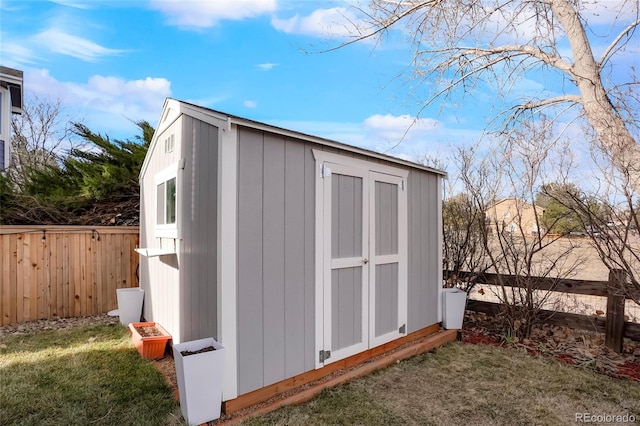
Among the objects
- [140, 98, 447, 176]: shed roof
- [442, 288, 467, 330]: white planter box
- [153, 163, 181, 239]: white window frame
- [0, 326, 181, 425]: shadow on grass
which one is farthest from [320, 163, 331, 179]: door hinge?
[442, 288, 467, 330]: white planter box

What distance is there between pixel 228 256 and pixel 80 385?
1.78m

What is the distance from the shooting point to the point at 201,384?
227 cm

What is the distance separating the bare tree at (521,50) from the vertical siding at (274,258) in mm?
3639

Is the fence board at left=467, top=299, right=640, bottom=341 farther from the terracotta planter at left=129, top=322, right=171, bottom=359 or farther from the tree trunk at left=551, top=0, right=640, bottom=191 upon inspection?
the terracotta planter at left=129, top=322, right=171, bottom=359

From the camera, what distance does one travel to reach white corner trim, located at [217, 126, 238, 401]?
243 centimetres

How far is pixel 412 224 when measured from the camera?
4188 millimetres

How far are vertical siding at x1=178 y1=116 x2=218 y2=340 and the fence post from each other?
3859 mm

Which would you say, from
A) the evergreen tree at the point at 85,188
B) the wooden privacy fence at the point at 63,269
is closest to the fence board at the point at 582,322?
the wooden privacy fence at the point at 63,269

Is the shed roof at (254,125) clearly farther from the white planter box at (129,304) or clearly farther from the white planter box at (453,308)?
the white planter box at (129,304)

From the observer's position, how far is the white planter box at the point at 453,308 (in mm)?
A: 4539

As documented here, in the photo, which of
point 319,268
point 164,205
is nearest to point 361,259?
point 319,268

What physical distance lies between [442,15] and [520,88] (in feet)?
5.76

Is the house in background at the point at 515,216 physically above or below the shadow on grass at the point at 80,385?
above

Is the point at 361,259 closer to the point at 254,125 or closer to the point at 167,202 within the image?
the point at 254,125
